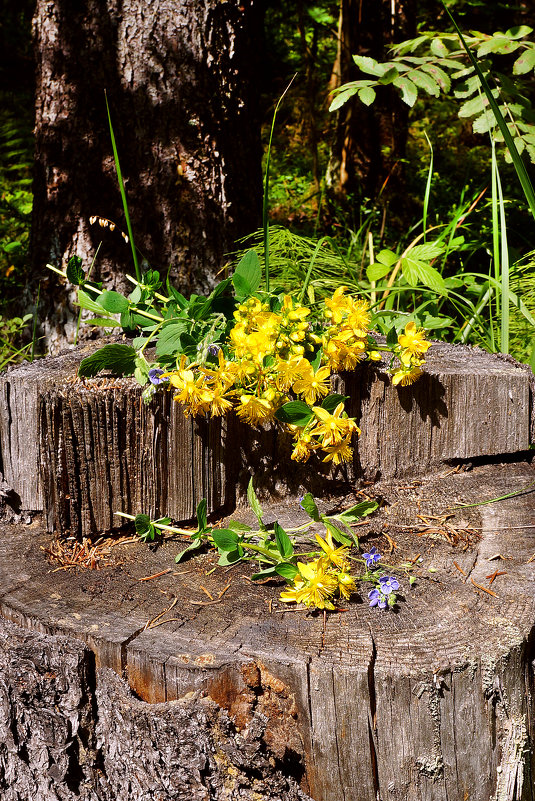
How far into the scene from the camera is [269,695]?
1125mm

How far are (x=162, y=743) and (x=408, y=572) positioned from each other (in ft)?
1.94

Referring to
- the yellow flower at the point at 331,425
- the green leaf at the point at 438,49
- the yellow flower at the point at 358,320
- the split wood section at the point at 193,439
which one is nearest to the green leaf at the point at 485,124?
the green leaf at the point at 438,49

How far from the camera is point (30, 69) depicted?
6.09 m

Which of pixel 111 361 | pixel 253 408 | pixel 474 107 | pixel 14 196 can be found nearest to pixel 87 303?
pixel 111 361

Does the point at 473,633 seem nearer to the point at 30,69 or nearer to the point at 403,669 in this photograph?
the point at 403,669

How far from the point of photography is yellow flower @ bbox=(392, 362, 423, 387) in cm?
163

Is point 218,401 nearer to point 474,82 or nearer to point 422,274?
point 422,274

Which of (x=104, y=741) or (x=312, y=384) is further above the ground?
(x=312, y=384)

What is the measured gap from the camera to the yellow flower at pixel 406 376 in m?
1.63

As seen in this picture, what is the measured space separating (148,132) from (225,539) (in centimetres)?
183

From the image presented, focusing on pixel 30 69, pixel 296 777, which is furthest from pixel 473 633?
pixel 30 69

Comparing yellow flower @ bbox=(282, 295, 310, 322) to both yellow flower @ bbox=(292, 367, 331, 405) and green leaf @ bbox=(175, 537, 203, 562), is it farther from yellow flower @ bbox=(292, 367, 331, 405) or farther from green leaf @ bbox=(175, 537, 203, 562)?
green leaf @ bbox=(175, 537, 203, 562)

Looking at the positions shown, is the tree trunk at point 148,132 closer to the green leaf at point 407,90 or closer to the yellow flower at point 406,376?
the green leaf at point 407,90

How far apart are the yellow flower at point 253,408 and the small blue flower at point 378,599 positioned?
1.48 ft
